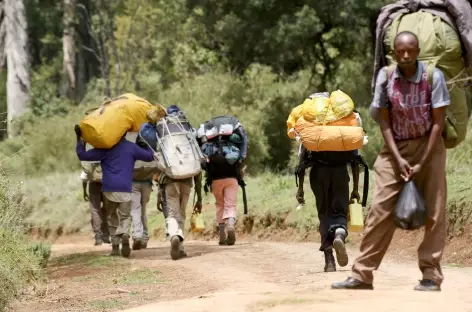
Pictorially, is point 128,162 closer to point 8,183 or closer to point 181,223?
point 181,223

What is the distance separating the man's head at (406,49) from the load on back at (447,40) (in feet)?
0.95

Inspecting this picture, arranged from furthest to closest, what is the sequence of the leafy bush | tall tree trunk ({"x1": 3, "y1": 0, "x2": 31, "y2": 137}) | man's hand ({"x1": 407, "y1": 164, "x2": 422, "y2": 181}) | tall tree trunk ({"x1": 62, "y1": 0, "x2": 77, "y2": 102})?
tall tree trunk ({"x1": 62, "y1": 0, "x2": 77, "y2": 102}) → tall tree trunk ({"x1": 3, "y1": 0, "x2": 31, "y2": 137}) → the leafy bush → man's hand ({"x1": 407, "y1": 164, "x2": 422, "y2": 181})

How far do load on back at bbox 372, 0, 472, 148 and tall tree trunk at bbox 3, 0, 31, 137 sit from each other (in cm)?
3276

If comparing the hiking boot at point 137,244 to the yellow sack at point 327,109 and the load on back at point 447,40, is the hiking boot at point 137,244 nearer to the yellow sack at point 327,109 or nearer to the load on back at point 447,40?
the yellow sack at point 327,109

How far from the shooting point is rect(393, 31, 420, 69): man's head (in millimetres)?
9039

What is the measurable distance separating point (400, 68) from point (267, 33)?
73.5ft

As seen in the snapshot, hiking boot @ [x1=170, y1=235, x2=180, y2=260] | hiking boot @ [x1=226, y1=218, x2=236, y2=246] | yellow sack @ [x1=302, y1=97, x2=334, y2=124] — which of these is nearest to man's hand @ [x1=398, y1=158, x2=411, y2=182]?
yellow sack @ [x1=302, y1=97, x2=334, y2=124]

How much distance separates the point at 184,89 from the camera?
34.7m

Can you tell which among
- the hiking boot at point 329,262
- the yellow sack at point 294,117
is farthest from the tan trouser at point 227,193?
the hiking boot at point 329,262

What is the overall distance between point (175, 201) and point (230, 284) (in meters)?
3.82

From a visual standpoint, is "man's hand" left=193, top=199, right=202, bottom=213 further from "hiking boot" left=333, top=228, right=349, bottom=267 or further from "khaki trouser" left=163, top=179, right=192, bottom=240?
"hiking boot" left=333, top=228, right=349, bottom=267

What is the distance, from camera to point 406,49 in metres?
9.04

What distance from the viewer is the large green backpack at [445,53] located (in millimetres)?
9422

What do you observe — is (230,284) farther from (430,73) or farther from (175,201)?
(430,73)
